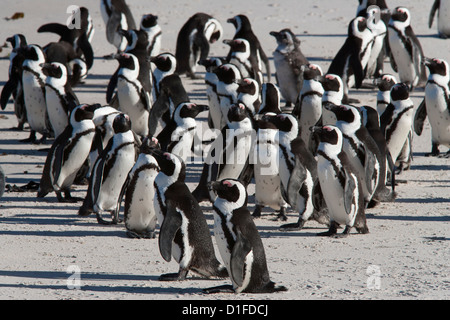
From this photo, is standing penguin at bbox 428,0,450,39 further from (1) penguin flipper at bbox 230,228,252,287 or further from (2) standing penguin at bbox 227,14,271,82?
(1) penguin flipper at bbox 230,228,252,287

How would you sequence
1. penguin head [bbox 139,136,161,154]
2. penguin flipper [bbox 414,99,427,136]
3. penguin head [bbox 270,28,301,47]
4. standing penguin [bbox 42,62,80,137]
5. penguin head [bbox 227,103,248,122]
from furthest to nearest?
1. penguin head [bbox 270,28,301,47]
2. penguin flipper [bbox 414,99,427,136]
3. standing penguin [bbox 42,62,80,137]
4. penguin head [bbox 227,103,248,122]
5. penguin head [bbox 139,136,161,154]

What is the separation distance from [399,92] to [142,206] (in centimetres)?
300

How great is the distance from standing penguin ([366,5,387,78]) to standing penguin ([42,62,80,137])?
4650 millimetres

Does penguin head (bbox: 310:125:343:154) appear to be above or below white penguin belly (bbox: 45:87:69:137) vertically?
above

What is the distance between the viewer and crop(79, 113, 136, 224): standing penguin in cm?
657

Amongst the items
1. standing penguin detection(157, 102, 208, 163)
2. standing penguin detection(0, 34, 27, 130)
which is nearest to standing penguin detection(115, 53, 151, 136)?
standing penguin detection(0, 34, 27, 130)

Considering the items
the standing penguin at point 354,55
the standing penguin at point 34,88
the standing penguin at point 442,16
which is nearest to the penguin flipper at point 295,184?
the standing penguin at point 34,88

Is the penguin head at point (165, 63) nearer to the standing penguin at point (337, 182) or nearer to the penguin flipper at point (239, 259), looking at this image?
the standing penguin at point (337, 182)

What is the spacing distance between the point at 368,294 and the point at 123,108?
5.08m

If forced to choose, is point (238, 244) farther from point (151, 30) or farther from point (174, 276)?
point (151, 30)

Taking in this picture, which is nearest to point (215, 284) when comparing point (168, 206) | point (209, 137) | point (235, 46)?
point (168, 206)

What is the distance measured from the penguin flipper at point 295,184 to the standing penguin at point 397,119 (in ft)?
5.91

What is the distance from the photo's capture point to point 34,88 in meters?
9.16

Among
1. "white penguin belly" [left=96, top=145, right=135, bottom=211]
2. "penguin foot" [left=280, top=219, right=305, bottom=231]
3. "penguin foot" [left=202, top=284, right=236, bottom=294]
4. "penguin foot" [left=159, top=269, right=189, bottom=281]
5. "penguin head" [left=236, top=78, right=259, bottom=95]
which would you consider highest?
"penguin head" [left=236, top=78, right=259, bottom=95]
